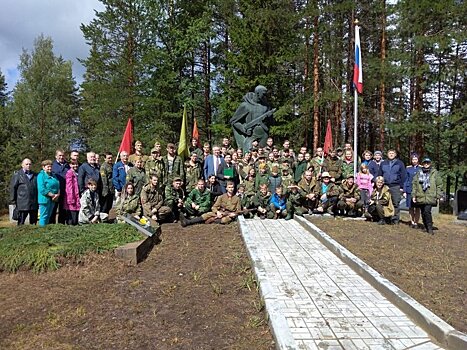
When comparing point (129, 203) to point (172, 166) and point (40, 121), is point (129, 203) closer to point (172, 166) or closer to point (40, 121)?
point (172, 166)

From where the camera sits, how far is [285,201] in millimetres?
9555

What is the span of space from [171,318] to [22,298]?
6.36 feet

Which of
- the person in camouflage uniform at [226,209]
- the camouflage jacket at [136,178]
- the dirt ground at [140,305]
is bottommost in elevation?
the dirt ground at [140,305]

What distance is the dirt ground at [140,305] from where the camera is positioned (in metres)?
3.58

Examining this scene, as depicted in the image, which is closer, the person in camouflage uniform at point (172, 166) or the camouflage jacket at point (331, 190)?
the person in camouflage uniform at point (172, 166)

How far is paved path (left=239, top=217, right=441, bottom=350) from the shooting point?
3.39m

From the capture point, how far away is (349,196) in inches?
381

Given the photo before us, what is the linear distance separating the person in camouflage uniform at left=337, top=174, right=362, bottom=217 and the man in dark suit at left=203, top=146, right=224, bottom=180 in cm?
310

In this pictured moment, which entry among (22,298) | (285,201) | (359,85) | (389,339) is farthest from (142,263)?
(359,85)

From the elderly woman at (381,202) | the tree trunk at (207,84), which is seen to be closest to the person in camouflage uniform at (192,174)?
the elderly woman at (381,202)

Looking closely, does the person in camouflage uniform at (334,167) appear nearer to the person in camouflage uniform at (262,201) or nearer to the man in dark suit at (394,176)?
the man in dark suit at (394,176)

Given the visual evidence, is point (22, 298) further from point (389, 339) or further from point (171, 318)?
point (389, 339)

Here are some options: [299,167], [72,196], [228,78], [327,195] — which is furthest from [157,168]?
[228,78]

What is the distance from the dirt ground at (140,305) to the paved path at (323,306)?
0.22 m
